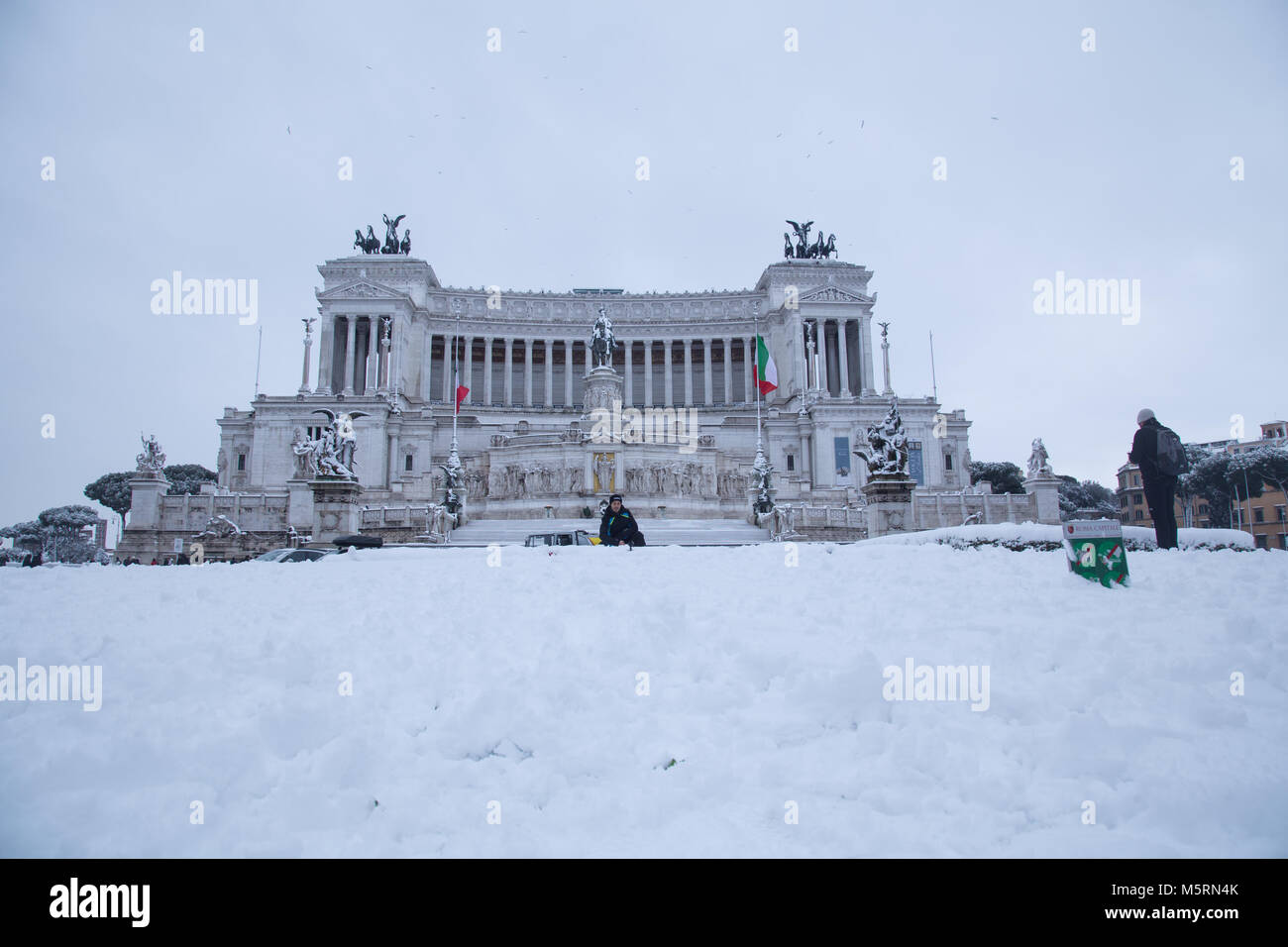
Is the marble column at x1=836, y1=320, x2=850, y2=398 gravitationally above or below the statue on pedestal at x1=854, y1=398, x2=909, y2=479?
above

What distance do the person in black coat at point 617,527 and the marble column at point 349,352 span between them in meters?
57.4

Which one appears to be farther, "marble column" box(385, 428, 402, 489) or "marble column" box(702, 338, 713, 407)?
"marble column" box(702, 338, 713, 407)

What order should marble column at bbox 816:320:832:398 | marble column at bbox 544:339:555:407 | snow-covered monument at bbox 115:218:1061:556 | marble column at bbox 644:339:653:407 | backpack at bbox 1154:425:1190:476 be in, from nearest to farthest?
1. backpack at bbox 1154:425:1190:476
2. snow-covered monument at bbox 115:218:1061:556
3. marble column at bbox 816:320:832:398
4. marble column at bbox 644:339:653:407
5. marble column at bbox 544:339:555:407

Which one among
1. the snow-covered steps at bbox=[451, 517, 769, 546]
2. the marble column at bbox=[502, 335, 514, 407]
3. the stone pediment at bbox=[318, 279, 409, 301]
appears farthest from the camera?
the marble column at bbox=[502, 335, 514, 407]

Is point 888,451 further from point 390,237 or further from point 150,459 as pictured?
point 390,237

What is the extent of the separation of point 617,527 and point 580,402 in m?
67.3

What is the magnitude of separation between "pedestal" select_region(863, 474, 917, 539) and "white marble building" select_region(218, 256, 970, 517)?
687 inches

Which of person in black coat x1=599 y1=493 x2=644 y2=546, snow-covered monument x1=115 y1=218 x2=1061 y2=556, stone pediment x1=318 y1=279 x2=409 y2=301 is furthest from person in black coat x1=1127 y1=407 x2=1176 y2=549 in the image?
stone pediment x1=318 y1=279 x2=409 y2=301

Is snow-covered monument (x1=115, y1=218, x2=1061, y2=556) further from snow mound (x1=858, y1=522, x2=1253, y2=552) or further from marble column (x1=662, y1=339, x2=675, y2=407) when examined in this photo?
snow mound (x1=858, y1=522, x2=1253, y2=552)

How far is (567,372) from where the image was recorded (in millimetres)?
80312

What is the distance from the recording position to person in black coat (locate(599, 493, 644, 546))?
50.4ft

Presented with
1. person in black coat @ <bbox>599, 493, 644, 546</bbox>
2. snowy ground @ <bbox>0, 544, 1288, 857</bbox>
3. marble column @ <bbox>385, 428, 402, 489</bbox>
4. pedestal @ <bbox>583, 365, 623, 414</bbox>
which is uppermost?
pedestal @ <bbox>583, 365, 623, 414</bbox>

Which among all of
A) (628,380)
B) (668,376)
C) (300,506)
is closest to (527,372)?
(628,380)
